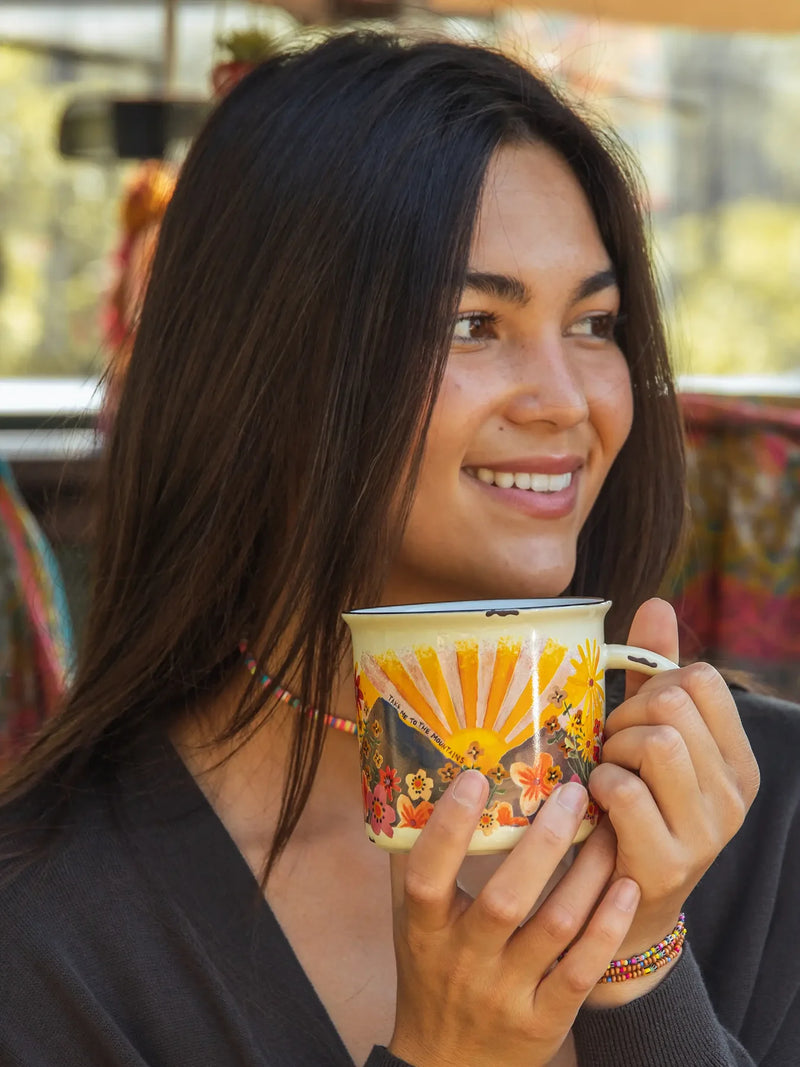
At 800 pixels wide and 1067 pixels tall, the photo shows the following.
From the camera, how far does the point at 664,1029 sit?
1.15 m

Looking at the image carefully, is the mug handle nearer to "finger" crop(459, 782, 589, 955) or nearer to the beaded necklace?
"finger" crop(459, 782, 589, 955)

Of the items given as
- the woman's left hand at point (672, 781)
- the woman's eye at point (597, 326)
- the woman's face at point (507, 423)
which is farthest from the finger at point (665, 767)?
the woman's eye at point (597, 326)

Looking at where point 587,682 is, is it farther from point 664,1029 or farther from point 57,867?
point 57,867

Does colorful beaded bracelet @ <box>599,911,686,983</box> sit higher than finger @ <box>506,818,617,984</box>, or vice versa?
finger @ <box>506,818,617,984</box>

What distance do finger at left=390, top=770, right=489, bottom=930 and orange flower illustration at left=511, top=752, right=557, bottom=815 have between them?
3 cm

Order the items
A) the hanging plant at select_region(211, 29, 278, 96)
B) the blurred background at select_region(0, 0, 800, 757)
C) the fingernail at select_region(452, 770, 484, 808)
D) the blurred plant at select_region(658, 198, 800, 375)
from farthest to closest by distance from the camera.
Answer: the blurred plant at select_region(658, 198, 800, 375) → the blurred background at select_region(0, 0, 800, 757) → the hanging plant at select_region(211, 29, 278, 96) → the fingernail at select_region(452, 770, 484, 808)

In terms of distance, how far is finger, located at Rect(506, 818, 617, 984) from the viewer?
106 cm

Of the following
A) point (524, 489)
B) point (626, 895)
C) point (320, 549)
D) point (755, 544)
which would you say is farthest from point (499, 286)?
point (755, 544)

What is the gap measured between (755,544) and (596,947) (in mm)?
1910

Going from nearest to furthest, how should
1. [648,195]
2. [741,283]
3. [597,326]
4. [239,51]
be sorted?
[597,326] → [648,195] → [239,51] → [741,283]

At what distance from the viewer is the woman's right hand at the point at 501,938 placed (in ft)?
3.34

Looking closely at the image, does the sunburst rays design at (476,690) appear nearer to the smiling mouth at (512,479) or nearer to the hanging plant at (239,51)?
the smiling mouth at (512,479)

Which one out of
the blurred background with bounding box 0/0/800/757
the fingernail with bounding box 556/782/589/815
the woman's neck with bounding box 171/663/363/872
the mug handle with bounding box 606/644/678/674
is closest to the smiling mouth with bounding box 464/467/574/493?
the woman's neck with bounding box 171/663/363/872

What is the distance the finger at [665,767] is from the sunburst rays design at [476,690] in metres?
0.09
